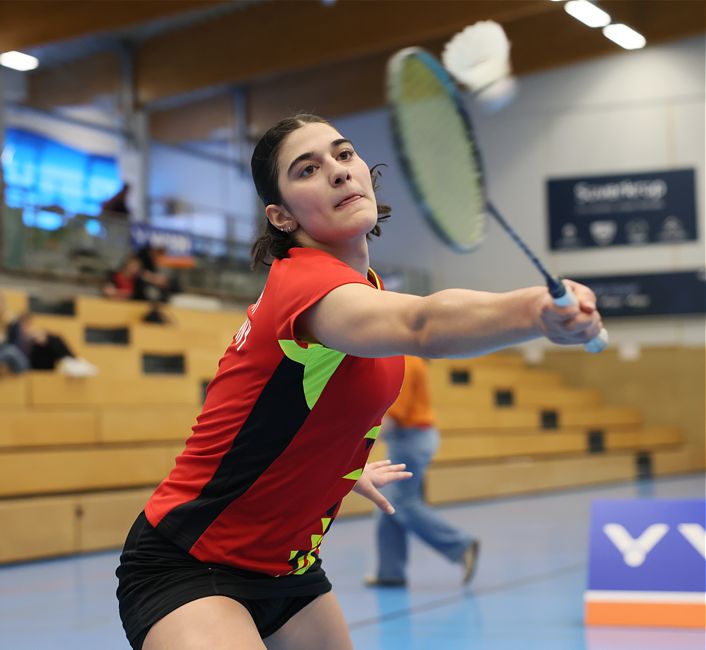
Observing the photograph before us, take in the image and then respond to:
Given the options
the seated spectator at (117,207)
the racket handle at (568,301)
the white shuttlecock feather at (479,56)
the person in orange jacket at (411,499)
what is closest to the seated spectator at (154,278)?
the seated spectator at (117,207)

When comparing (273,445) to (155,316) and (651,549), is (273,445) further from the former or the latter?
(155,316)

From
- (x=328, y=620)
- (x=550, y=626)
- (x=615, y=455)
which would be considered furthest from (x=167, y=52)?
(x=328, y=620)

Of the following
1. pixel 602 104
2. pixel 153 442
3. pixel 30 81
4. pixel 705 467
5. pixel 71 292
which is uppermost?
pixel 30 81

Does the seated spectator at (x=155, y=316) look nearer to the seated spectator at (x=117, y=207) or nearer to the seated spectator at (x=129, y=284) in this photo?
the seated spectator at (x=129, y=284)

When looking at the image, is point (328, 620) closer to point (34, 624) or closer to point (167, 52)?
point (34, 624)

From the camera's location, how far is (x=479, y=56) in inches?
64.7

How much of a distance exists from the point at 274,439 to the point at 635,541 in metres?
3.18

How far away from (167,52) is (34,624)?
13374 mm

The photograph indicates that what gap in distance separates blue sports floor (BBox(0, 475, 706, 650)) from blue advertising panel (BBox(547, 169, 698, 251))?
8.50m

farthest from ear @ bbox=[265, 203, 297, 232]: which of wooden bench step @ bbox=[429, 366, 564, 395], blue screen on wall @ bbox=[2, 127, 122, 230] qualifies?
blue screen on wall @ bbox=[2, 127, 122, 230]

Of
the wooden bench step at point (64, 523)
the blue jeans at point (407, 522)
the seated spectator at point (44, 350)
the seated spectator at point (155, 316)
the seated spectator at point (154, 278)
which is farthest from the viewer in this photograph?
the seated spectator at point (154, 278)

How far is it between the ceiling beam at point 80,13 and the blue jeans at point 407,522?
8009 mm

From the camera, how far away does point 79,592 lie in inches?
210

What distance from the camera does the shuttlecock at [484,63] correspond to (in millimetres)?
1617
